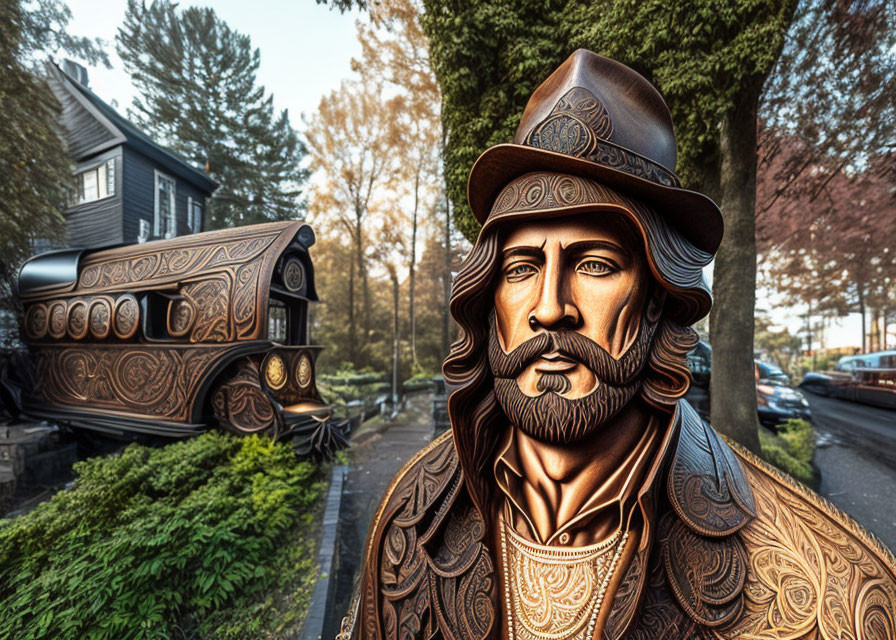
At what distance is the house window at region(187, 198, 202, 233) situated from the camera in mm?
12880

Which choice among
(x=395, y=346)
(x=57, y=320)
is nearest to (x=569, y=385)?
(x=57, y=320)

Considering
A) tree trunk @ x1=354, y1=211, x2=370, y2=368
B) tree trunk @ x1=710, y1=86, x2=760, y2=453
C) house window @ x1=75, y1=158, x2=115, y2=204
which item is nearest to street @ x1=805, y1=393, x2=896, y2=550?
tree trunk @ x1=710, y1=86, x2=760, y2=453

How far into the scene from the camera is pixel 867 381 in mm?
7801

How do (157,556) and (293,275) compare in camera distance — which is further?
(293,275)

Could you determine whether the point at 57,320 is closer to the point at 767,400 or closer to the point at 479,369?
the point at 479,369

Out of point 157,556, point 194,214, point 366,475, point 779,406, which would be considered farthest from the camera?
point 194,214

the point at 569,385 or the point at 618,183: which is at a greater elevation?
the point at 618,183

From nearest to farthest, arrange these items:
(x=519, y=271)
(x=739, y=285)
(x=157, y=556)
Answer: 1. (x=519, y=271)
2. (x=157, y=556)
3. (x=739, y=285)

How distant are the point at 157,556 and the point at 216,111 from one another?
20354 mm

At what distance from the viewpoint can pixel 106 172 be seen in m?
10.8

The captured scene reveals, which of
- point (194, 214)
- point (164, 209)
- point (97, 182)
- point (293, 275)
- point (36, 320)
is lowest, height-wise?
point (36, 320)

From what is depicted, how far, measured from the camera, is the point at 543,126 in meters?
1.14

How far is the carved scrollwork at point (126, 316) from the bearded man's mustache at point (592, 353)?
5.75 m

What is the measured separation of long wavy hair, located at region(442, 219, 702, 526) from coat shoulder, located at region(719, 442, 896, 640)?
523 millimetres
